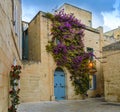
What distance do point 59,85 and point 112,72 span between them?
459 cm

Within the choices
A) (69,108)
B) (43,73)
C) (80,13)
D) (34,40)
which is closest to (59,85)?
(43,73)

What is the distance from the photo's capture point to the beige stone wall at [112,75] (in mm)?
16047

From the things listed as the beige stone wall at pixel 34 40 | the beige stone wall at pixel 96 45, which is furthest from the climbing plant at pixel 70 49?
the beige stone wall at pixel 96 45

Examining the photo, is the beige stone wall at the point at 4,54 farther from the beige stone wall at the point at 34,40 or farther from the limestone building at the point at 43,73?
the beige stone wall at the point at 34,40

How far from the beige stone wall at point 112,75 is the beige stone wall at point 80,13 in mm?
8763

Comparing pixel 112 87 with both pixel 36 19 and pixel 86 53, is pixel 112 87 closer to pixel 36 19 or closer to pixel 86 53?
pixel 86 53

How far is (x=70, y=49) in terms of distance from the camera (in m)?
18.8

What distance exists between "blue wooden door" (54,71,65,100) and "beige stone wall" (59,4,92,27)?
332 inches

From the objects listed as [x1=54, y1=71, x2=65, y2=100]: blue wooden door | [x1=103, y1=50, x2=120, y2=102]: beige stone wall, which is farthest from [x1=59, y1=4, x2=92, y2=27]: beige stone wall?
[x1=103, y1=50, x2=120, y2=102]: beige stone wall

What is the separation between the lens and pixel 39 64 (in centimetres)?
1727

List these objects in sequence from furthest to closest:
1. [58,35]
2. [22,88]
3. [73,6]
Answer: [73,6] → [58,35] → [22,88]

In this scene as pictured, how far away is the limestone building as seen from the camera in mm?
16547

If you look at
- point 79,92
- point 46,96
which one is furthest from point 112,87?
point 46,96

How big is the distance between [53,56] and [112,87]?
17.8 feet
